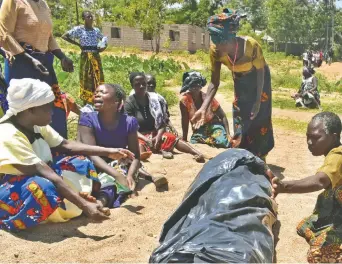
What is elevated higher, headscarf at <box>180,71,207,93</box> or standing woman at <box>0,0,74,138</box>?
standing woman at <box>0,0,74,138</box>

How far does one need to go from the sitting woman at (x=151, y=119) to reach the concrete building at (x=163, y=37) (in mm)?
27700

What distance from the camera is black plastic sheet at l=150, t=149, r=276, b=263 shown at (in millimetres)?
2311

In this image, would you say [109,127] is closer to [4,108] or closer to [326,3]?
[4,108]

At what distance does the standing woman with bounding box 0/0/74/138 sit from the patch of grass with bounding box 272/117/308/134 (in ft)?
15.2

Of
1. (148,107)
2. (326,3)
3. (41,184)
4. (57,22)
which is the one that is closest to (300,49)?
(326,3)

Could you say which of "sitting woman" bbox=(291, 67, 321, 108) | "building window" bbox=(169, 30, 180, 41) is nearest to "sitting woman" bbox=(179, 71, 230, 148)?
"sitting woman" bbox=(291, 67, 321, 108)

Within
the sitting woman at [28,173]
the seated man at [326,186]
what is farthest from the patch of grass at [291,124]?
the sitting woman at [28,173]

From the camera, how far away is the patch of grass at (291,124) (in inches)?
310

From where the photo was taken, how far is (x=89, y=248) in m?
2.98

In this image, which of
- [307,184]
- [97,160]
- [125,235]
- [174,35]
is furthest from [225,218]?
[174,35]

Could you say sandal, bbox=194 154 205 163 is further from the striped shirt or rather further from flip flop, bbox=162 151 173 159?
the striped shirt

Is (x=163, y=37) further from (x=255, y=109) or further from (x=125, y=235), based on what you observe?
(x=125, y=235)

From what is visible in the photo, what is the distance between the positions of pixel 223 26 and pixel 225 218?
7.40 feet

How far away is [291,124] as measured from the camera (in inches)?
327
